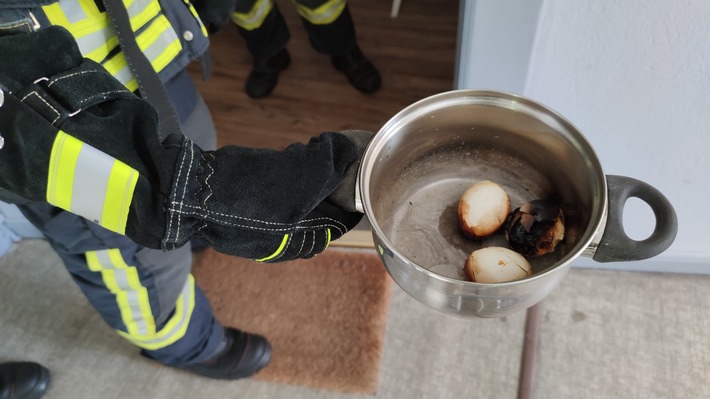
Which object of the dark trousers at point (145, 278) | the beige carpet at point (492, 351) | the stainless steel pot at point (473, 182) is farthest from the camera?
the beige carpet at point (492, 351)

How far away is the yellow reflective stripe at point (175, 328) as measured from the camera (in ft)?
3.02

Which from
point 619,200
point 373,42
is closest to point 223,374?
point 619,200

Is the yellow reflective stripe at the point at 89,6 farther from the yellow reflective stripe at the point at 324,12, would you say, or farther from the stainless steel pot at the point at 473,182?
the yellow reflective stripe at the point at 324,12

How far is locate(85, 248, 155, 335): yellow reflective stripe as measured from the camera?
798mm

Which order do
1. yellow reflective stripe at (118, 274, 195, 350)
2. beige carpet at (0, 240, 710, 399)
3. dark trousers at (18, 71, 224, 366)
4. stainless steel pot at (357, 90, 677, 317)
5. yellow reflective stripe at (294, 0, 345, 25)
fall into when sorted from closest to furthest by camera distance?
stainless steel pot at (357, 90, 677, 317), dark trousers at (18, 71, 224, 366), yellow reflective stripe at (118, 274, 195, 350), beige carpet at (0, 240, 710, 399), yellow reflective stripe at (294, 0, 345, 25)

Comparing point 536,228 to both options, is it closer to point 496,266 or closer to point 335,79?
point 496,266

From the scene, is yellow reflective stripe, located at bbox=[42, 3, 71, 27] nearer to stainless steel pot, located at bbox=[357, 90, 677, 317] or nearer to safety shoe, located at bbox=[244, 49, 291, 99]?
stainless steel pot, located at bbox=[357, 90, 677, 317]

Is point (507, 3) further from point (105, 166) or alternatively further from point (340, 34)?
point (340, 34)

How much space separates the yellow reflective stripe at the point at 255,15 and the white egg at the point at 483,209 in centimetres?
97

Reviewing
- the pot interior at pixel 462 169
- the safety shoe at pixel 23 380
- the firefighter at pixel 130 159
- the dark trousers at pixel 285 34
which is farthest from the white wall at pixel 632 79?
the safety shoe at pixel 23 380

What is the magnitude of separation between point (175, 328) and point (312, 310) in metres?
0.31

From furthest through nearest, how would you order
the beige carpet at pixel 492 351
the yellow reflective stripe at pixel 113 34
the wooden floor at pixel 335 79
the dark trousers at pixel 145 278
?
the wooden floor at pixel 335 79 → the beige carpet at pixel 492 351 → the dark trousers at pixel 145 278 → the yellow reflective stripe at pixel 113 34

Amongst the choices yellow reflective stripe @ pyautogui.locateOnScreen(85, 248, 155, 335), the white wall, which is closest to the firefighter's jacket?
yellow reflective stripe @ pyautogui.locateOnScreen(85, 248, 155, 335)

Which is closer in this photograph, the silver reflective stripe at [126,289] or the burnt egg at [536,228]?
the burnt egg at [536,228]
